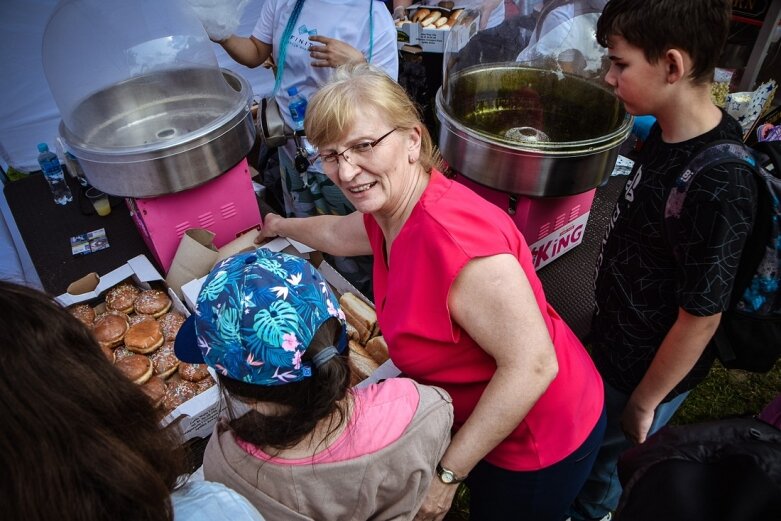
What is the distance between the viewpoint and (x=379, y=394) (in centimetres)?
111

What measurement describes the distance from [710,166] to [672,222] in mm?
165

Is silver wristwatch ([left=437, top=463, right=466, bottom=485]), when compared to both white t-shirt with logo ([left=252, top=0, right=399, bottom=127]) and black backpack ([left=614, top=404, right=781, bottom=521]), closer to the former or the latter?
black backpack ([left=614, top=404, right=781, bottom=521])

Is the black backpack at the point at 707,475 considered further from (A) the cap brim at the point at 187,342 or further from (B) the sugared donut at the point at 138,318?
(B) the sugared donut at the point at 138,318

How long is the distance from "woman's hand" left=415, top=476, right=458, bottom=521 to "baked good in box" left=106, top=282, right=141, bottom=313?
1.51 meters

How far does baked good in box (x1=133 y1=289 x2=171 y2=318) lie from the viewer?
2.04m

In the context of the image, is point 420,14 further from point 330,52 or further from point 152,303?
point 152,303

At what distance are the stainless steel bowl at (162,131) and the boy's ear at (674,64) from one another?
1.50 m

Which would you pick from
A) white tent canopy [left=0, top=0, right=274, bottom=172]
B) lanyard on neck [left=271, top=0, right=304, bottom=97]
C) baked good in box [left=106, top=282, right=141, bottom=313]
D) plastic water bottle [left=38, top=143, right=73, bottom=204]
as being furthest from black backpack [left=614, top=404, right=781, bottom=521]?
white tent canopy [left=0, top=0, right=274, bottom=172]

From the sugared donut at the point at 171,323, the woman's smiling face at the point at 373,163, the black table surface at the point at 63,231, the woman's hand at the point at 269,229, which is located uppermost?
the woman's smiling face at the point at 373,163

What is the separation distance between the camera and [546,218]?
2.12 m

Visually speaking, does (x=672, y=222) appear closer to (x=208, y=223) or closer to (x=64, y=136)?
(x=208, y=223)

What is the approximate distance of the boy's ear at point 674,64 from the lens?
1222 mm

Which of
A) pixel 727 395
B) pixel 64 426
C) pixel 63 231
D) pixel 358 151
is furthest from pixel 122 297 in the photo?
pixel 727 395

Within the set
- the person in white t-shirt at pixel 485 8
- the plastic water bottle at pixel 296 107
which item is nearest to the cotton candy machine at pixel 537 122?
the person in white t-shirt at pixel 485 8
